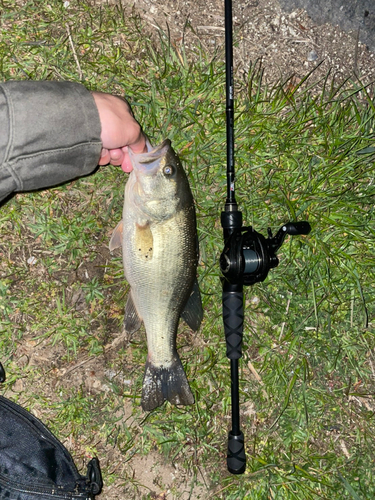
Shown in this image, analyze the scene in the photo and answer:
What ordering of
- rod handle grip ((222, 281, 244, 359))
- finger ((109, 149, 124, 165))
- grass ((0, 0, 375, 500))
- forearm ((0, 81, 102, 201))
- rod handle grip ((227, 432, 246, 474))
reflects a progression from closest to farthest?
forearm ((0, 81, 102, 201)) → finger ((109, 149, 124, 165)) → rod handle grip ((222, 281, 244, 359)) → rod handle grip ((227, 432, 246, 474)) → grass ((0, 0, 375, 500))

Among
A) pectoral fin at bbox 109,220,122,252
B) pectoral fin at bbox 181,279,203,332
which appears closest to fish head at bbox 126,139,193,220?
pectoral fin at bbox 109,220,122,252

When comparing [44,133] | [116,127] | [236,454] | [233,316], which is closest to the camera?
[44,133]

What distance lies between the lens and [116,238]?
11.1ft

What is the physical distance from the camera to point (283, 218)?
376cm

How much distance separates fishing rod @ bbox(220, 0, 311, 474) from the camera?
10.2 feet

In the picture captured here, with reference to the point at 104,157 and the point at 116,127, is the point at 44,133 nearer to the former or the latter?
the point at 116,127

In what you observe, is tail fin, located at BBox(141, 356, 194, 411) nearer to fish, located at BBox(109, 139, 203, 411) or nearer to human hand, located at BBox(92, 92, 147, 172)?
fish, located at BBox(109, 139, 203, 411)

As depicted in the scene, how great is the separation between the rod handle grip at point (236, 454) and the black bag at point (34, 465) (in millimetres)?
1041

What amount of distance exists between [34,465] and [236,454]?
1586 mm

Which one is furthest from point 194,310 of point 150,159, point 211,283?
point 150,159

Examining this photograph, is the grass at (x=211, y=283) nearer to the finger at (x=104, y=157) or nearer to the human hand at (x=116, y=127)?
the finger at (x=104, y=157)

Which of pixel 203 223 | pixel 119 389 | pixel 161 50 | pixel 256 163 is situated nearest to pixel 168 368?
pixel 119 389

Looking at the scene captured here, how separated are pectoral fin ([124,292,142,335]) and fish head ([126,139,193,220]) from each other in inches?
30.6

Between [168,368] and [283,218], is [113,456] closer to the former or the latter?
[168,368]
